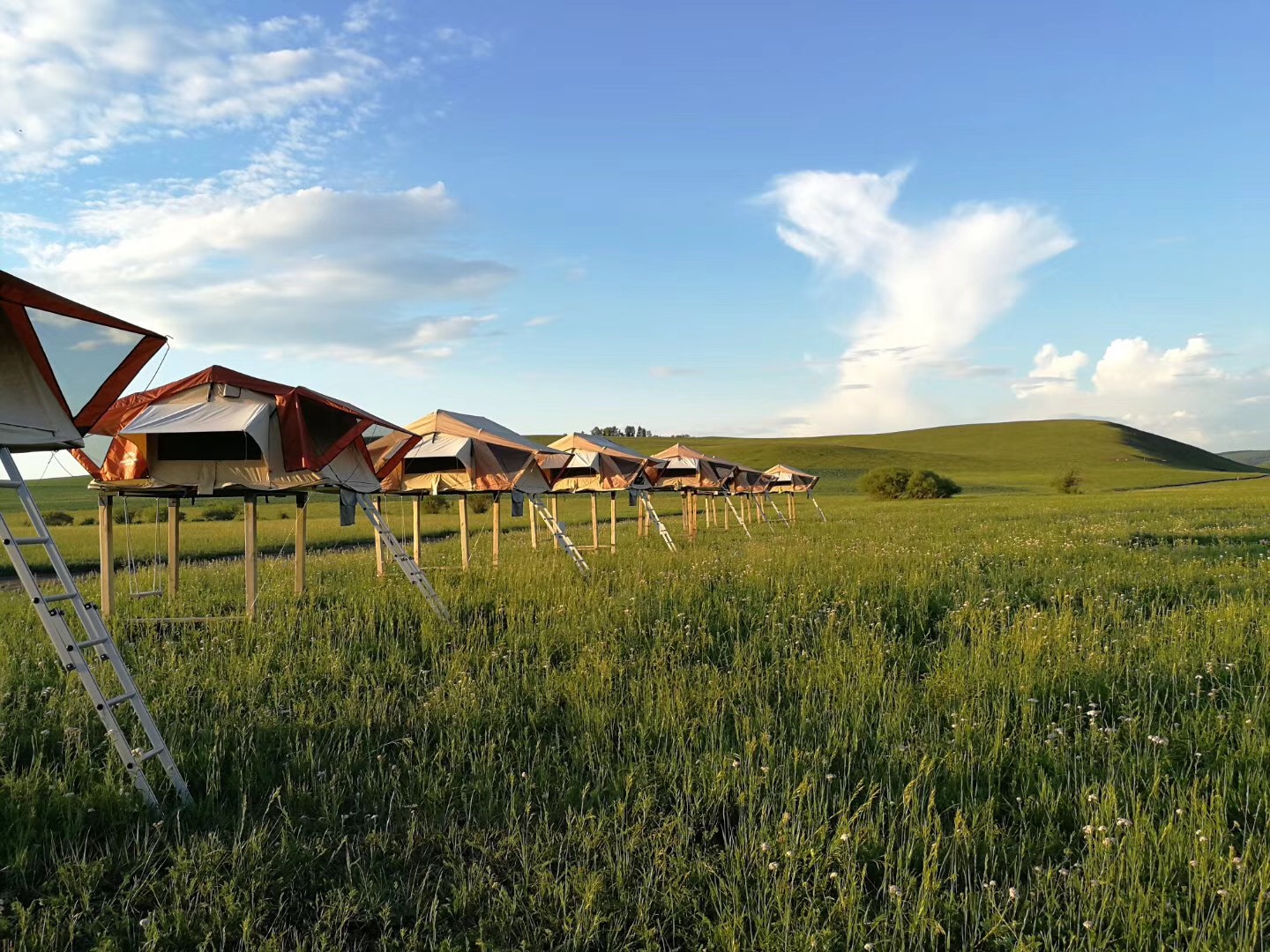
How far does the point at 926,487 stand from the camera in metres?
68.6

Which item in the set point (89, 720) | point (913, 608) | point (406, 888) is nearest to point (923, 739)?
point (406, 888)

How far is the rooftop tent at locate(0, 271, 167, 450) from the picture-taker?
180 inches

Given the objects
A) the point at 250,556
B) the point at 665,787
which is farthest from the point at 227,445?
the point at 665,787

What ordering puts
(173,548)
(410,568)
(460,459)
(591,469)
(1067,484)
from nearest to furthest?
(410,568) < (173,548) < (460,459) < (591,469) < (1067,484)

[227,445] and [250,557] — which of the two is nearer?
[250,557]

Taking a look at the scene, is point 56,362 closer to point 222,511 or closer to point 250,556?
point 250,556

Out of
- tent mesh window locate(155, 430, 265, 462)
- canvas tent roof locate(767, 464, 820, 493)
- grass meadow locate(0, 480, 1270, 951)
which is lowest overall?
grass meadow locate(0, 480, 1270, 951)

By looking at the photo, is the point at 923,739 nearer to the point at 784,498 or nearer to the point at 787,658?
the point at 787,658

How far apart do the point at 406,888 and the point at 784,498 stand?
75.7 meters

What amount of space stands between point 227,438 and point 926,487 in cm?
6692

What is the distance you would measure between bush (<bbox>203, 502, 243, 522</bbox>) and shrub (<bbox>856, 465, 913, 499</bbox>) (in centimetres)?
5438

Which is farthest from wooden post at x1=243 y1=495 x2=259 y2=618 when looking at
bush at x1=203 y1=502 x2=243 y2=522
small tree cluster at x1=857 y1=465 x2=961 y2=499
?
small tree cluster at x1=857 y1=465 x2=961 y2=499

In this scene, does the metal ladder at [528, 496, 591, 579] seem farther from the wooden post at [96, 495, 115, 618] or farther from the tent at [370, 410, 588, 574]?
the wooden post at [96, 495, 115, 618]

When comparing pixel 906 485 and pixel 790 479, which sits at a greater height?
pixel 790 479
